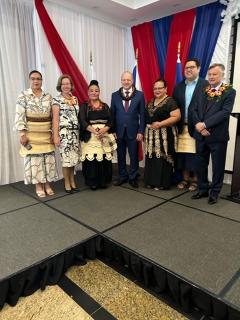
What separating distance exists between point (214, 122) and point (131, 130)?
1.06 meters

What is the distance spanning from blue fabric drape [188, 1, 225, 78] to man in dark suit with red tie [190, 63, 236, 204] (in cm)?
92

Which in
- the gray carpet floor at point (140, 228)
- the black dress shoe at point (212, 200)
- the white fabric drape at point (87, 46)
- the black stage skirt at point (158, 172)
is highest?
the white fabric drape at point (87, 46)

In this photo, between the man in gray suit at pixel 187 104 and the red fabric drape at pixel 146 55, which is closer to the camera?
the man in gray suit at pixel 187 104

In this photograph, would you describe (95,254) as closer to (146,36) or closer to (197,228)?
(197,228)

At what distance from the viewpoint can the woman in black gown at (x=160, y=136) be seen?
3.00 m

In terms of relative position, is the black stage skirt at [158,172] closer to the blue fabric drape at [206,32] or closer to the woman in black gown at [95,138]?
the woman in black gown at [95,138]

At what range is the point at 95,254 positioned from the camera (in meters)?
2.14

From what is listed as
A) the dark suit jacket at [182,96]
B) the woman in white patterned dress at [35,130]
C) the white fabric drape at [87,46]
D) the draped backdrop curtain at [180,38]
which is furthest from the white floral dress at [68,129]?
the draped backdrop curtain at [180,38]

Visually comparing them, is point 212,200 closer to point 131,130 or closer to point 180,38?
point 131,130

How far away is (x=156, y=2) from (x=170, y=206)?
108 inches

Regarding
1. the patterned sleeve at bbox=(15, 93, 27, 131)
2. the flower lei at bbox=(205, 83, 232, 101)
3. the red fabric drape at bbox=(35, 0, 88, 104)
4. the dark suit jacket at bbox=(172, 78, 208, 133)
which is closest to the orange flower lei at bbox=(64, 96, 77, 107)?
the patterned sleeve at bbox=(15, 93, 27, 131)

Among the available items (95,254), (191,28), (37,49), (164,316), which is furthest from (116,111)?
(164,316)

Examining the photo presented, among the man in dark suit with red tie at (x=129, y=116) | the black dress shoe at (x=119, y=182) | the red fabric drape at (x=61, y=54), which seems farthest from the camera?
the black dress shoe at (x=119, y=182)

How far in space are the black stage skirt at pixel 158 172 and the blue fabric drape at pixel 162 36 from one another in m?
1.57
